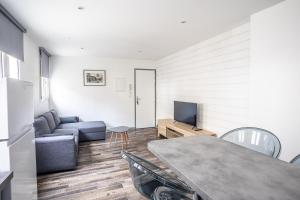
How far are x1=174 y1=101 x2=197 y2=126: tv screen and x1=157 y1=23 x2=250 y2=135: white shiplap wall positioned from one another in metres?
0.14

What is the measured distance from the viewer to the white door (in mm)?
6145

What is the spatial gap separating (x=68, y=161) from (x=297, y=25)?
3603mm

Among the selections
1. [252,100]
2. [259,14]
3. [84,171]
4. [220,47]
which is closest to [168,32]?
[220,47]

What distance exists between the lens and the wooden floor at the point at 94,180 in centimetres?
234

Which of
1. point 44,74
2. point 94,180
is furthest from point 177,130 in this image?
point 44,74

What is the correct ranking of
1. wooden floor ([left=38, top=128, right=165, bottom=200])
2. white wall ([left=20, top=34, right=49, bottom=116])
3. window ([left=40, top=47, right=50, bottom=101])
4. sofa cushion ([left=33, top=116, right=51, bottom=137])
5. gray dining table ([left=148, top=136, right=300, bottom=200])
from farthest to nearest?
window ([left=40, top=47, right=50, bottom=101])
white wall ([left=20, top=34, right=49, bottom=116])
sofa cushion ([left=33, top=116, right=51, bottom=137])
wooden floor ([left=38, top=128, right=165, bottom=200])
gray dining table ([left=148, top=136, right=300, bottom=200])

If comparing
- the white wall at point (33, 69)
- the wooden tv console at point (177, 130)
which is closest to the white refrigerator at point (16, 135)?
the white wall at point (33, 69)

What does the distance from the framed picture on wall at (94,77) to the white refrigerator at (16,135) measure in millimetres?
4079

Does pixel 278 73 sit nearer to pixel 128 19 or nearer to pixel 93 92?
pixel 128 19

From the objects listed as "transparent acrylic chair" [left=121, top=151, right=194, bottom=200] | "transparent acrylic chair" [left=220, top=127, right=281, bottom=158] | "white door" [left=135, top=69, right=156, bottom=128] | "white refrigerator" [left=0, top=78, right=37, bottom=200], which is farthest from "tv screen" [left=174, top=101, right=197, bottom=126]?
"white refrigerator" [left=0, top=78, right=37, bottom=200]

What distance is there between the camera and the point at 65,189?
247cm

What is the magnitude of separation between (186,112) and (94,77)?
10.1 ft

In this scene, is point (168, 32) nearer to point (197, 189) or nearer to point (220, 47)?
point (220, 47)

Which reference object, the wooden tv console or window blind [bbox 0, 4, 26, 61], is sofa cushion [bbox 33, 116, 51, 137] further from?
the wooden tv console
